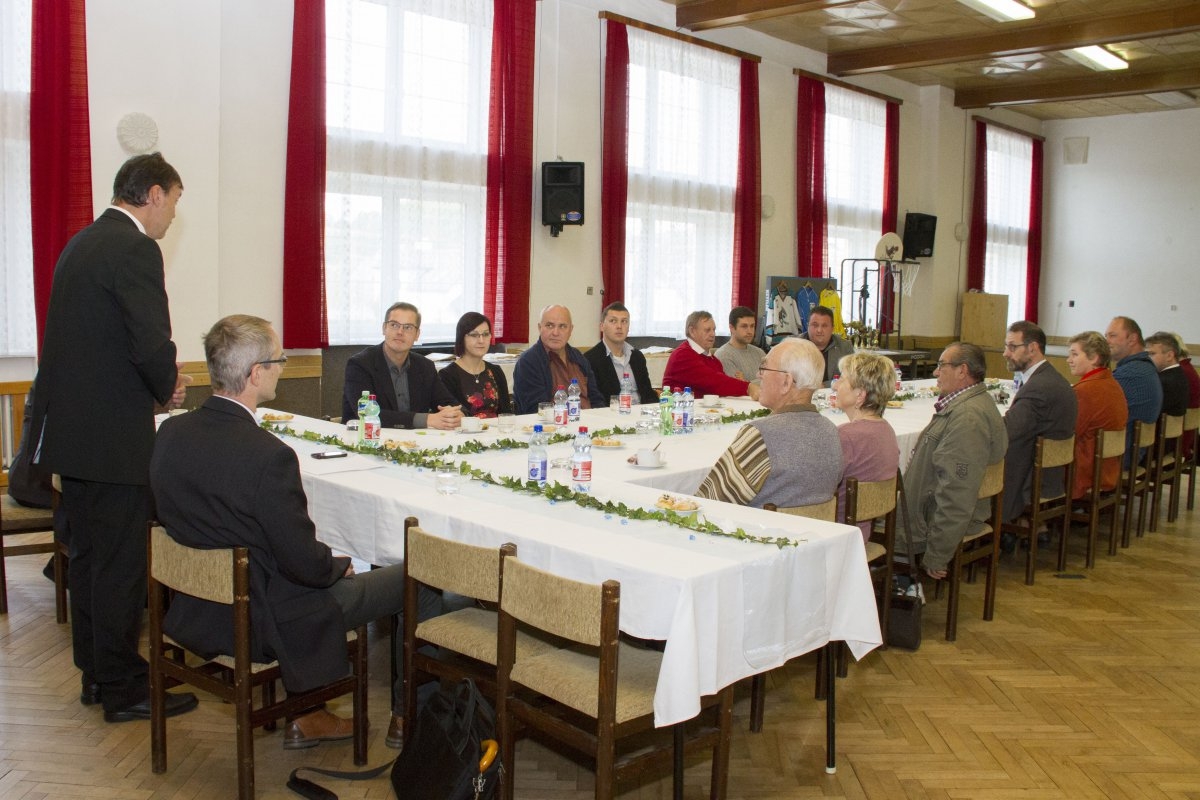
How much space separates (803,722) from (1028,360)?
10.3ft

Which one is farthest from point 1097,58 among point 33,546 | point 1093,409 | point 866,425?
point 33,546

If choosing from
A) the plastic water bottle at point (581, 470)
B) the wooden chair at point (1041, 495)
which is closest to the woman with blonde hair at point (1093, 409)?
the wooden chair at point (1041, 495)

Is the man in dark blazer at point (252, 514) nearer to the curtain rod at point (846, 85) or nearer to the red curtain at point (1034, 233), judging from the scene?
the curtain rod at point (846, 85)

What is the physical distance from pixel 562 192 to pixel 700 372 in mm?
2904

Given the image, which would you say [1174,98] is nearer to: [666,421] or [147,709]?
[666,421]

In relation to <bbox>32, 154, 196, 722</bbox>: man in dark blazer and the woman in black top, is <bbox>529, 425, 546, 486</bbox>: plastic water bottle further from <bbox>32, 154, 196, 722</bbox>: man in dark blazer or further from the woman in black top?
the woman in black top

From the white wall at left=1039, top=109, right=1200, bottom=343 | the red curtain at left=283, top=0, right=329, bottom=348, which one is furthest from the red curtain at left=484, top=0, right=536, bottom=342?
the white wall at left=1039, top=109, right=1200, bottom=343

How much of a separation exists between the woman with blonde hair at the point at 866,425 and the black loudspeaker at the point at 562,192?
496 centimetres

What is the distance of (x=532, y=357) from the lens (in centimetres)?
564

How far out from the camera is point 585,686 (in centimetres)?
245

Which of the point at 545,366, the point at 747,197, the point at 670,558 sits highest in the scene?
the point at 747,197

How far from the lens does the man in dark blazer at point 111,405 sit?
125 inches

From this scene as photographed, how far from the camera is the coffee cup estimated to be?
3953 millimetres

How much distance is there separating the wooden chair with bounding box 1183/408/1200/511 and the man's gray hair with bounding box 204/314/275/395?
250 inches
